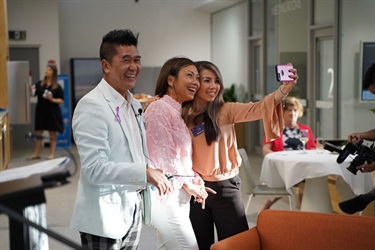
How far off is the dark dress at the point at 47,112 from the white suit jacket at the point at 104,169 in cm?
962

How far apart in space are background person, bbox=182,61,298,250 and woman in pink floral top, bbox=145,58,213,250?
Result: 0.15 m

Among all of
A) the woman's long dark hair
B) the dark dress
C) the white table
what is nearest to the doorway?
the dark dress

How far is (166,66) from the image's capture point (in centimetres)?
377

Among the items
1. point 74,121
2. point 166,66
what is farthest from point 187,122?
point 74,121

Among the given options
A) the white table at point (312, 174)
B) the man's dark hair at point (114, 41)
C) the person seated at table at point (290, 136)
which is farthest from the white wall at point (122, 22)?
the man's dark hair at point (114, 41)

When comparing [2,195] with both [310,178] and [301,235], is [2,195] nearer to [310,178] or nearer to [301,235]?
[301,235]

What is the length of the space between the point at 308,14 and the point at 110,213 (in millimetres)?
7954

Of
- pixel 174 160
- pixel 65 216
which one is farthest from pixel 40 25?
pixel 174 160

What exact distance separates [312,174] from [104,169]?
12.4ft

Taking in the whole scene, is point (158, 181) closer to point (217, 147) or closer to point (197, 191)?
point (197, 191)

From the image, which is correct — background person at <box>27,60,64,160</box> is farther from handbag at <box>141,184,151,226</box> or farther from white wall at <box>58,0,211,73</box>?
handbag at <box>141,184,151,226</box>

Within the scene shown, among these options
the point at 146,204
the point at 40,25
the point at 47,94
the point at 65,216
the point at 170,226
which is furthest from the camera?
the point at 40,25

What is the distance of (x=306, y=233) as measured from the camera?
357 cm

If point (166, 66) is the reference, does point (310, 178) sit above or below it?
below
